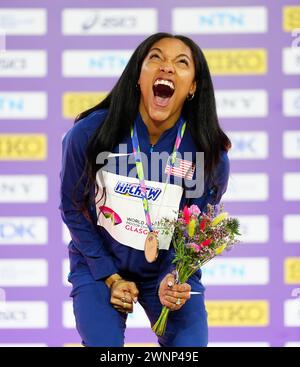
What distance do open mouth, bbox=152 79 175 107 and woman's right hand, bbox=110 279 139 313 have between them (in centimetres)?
56

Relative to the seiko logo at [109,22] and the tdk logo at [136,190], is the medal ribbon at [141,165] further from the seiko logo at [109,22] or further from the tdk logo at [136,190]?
the seiko logo at [109,22]

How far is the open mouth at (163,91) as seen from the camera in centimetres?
234

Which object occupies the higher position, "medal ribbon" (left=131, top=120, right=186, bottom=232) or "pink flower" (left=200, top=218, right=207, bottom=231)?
"medal ribbon" (left=131, top=120, right=186, bottom=232)

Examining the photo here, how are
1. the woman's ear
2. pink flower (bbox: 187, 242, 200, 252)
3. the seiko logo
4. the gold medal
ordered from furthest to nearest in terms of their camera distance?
the seiko logo → the woman's ear → the gold medal → pink flower (bbox: 187, 242, 200, 252)

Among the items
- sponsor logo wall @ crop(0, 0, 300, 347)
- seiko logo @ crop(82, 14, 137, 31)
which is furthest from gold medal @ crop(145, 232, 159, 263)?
seiko logo @ crop(82, 14, 137, 31)

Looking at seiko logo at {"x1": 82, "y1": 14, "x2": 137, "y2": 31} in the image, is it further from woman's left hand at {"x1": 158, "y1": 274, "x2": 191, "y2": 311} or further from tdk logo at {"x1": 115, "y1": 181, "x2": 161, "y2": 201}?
woman's left hand at {"x1": 158, "y1": 274, "x2": 191, "y2": 311}

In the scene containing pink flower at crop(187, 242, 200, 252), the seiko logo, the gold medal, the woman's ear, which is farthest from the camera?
the seiko logo

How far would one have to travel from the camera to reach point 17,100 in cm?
354

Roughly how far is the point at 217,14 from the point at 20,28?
0.91 meters

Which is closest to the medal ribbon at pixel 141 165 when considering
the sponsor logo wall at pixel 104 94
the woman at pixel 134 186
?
the woman at pixel 134 186

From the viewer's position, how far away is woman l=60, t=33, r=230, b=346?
2.32 metres

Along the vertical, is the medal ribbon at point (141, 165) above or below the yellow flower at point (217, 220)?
above

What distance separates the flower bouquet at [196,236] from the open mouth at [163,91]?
347 mm

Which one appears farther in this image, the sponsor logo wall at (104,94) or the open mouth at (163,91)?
the sponsor logo wall at (104,94)
